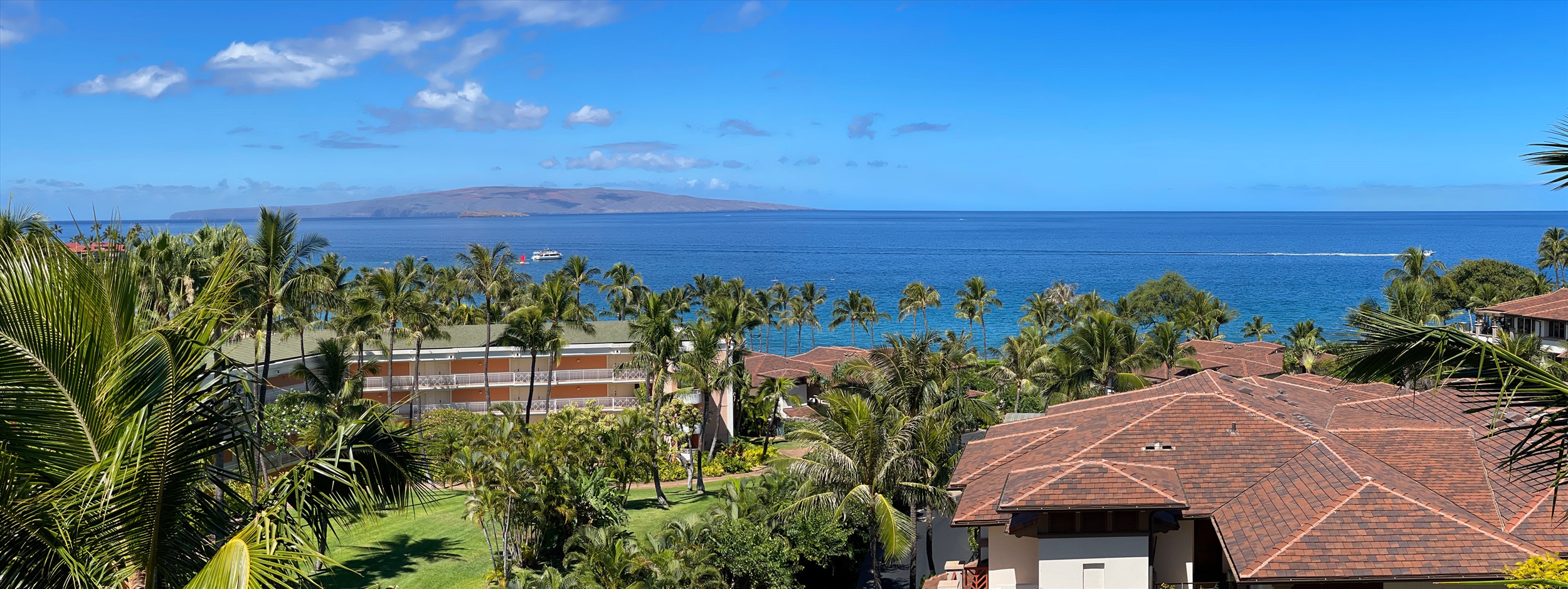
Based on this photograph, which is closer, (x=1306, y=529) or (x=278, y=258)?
(x=1306, y=529)

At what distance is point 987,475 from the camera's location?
20406 mm

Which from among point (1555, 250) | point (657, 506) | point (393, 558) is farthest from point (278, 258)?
point (1555, 250)

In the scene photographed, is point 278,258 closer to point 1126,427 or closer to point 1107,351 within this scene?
point 1126,427

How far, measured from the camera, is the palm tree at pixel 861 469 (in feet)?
86.4

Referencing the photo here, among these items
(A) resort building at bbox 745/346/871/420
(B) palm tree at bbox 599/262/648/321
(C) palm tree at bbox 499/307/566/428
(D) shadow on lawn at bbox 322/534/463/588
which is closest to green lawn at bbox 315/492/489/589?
(D) shadow on lawn at bbox 322/534/463/588

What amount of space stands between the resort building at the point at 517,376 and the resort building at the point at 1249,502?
33817mm

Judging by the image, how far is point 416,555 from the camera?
32.6 meters

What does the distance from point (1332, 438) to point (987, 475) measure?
6901 millimetres

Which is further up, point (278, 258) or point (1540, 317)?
point (278, 258)

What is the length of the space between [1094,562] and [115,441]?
574 inches

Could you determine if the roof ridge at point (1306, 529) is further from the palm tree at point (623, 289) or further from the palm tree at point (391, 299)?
the palm tree at point (623, 289)

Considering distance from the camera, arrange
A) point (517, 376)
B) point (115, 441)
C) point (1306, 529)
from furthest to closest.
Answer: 1. point (517, 376)
2. point (1306, 529)
3. point (115, 441)

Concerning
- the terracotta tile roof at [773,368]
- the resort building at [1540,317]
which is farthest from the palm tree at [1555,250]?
the terracotta tile roof at [773,368]

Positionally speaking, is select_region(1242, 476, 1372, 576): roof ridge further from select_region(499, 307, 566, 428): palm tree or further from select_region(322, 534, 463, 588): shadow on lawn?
select_region(499, 307, 566, 428): palm tree
